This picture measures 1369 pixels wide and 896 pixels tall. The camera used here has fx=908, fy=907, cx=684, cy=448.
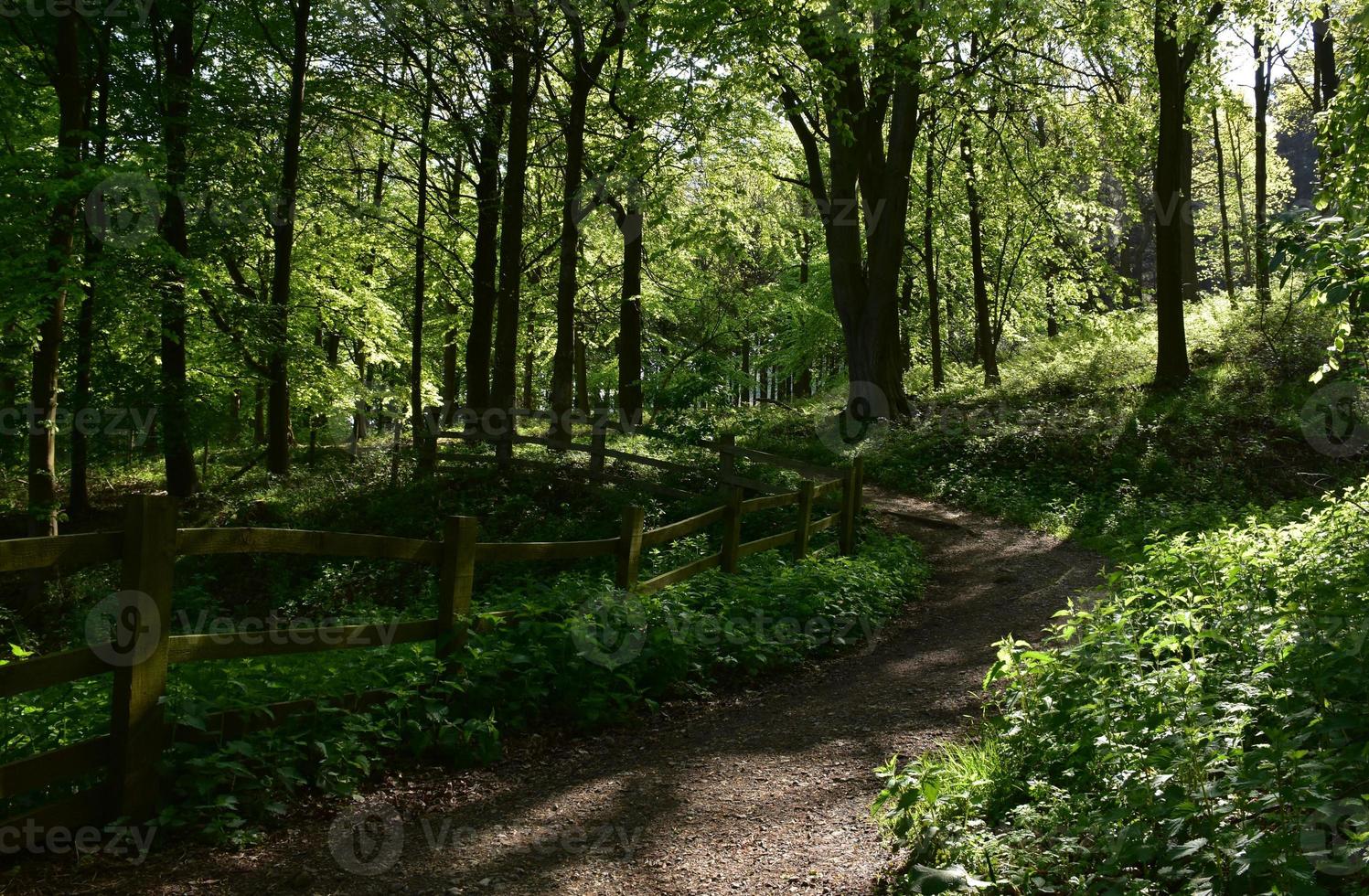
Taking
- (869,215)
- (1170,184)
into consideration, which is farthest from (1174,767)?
(869,215)

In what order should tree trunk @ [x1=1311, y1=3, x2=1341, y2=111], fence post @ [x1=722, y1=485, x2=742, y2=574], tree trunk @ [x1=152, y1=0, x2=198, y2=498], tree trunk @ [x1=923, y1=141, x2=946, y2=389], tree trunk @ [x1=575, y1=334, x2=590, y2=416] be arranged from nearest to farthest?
fence post @ [x1=722, y1=485, x2=742, y2=574] < tree trunk @ [x1=152, y1=0, x2=198, y2=498] < tree trunk @ [x1=1311, y1=3, x2=1341, y2=111] < tree trunk @ [x1=923, y1=141, x2=946, y2=389] < tree trunk @ [x1=575, y1=334, x2=590, y2=416]

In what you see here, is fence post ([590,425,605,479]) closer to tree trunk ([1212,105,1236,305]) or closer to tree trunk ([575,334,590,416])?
tree trunk ([1212,105,1236,305])

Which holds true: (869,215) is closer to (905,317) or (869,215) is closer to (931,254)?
(931,254)

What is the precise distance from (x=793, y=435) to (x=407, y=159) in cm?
1222

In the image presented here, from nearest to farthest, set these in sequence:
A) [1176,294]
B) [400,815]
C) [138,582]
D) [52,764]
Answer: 1. [52,764]
2. [138,582]
3. [400,815]
4. [1176,294]

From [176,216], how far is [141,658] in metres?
14.5

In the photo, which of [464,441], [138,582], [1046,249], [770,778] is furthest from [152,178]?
[1046,249]

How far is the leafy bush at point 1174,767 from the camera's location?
3035 mm

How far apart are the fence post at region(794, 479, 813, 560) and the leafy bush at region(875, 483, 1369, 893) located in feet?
18.2

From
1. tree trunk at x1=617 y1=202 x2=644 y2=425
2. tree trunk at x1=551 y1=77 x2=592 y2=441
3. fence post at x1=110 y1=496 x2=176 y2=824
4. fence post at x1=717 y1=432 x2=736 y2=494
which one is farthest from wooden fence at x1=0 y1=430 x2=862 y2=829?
tree trunk at x1=617 y1=202 x2=644 y2=425

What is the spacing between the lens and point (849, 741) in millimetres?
6047

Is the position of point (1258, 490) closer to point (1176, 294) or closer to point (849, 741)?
point (1176, 294)

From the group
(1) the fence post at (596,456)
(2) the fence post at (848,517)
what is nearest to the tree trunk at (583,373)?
(1) the fence post at (596,456)

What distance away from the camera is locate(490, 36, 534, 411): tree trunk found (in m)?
17.0
